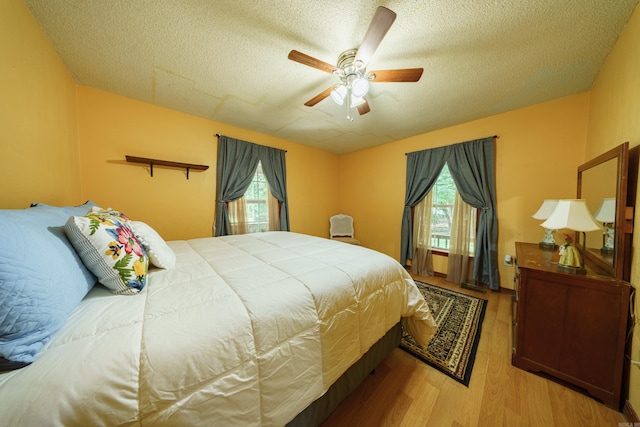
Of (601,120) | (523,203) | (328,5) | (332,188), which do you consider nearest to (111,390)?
(328,5)

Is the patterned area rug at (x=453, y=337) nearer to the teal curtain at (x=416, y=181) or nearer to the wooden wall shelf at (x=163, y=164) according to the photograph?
the teal curtain at (x=416, y=181)

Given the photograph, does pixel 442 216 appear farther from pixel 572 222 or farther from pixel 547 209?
pixel 572 222

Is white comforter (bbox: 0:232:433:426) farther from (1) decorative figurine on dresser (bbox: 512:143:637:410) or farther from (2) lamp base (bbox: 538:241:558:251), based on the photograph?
(2) lamp base (bbox: 538:241:558:251)

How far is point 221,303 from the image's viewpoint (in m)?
0.83

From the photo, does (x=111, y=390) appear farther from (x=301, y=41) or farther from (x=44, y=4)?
(x=44, y=4)

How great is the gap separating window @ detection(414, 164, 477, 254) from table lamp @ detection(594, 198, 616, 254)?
56.8 inches

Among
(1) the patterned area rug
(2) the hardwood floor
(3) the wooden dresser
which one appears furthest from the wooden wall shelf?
(3) the wooden dresser

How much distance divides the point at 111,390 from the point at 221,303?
1.14ft

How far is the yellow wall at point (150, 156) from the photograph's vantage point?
6.91 ft

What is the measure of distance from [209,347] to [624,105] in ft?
9.06

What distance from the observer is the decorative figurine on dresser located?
1.15 m

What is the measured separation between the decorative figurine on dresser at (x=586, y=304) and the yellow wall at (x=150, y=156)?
3.38 metres

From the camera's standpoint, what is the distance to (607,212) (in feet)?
4.24

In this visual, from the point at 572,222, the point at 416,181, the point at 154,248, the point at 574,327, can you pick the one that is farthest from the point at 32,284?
the point at 416,181
